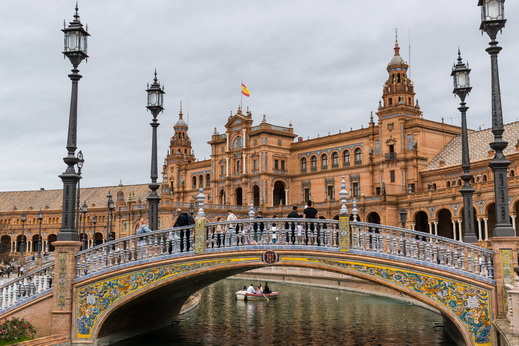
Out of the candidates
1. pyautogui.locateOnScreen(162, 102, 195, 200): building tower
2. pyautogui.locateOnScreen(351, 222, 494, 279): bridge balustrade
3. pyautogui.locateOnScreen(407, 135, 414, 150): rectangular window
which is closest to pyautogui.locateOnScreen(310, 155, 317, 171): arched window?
pyautogui.locateOnScreen(407, 135, 414, 150): rectangular window

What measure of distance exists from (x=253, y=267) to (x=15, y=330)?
6718mm

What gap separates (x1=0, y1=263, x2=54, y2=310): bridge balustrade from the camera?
17031 millimetres

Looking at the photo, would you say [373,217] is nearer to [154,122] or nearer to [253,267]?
[154,122]

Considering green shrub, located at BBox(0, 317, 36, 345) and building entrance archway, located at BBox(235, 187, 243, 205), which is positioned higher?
building entrance archway, located at BBox(235, 187, 243, 205)

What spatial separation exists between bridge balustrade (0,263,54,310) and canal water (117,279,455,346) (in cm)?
347

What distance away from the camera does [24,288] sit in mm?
17172

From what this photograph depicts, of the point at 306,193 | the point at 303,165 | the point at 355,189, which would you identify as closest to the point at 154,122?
the point at 355,189

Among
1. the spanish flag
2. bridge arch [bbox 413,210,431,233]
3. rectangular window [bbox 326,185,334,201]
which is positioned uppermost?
the spanish flag

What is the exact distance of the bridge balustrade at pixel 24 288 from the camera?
55.9 feet

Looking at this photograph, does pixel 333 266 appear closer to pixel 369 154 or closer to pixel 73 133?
pixel 73 133

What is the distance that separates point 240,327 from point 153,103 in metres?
9.43

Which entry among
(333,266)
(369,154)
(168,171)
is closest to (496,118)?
(333,266)

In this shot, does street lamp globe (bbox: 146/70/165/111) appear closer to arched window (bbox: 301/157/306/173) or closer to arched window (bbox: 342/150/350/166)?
arched window (bbox: 342/150/350/166)

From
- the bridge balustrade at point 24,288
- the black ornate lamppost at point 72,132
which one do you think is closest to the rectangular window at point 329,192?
the black ornate lamppost at point 72,132
